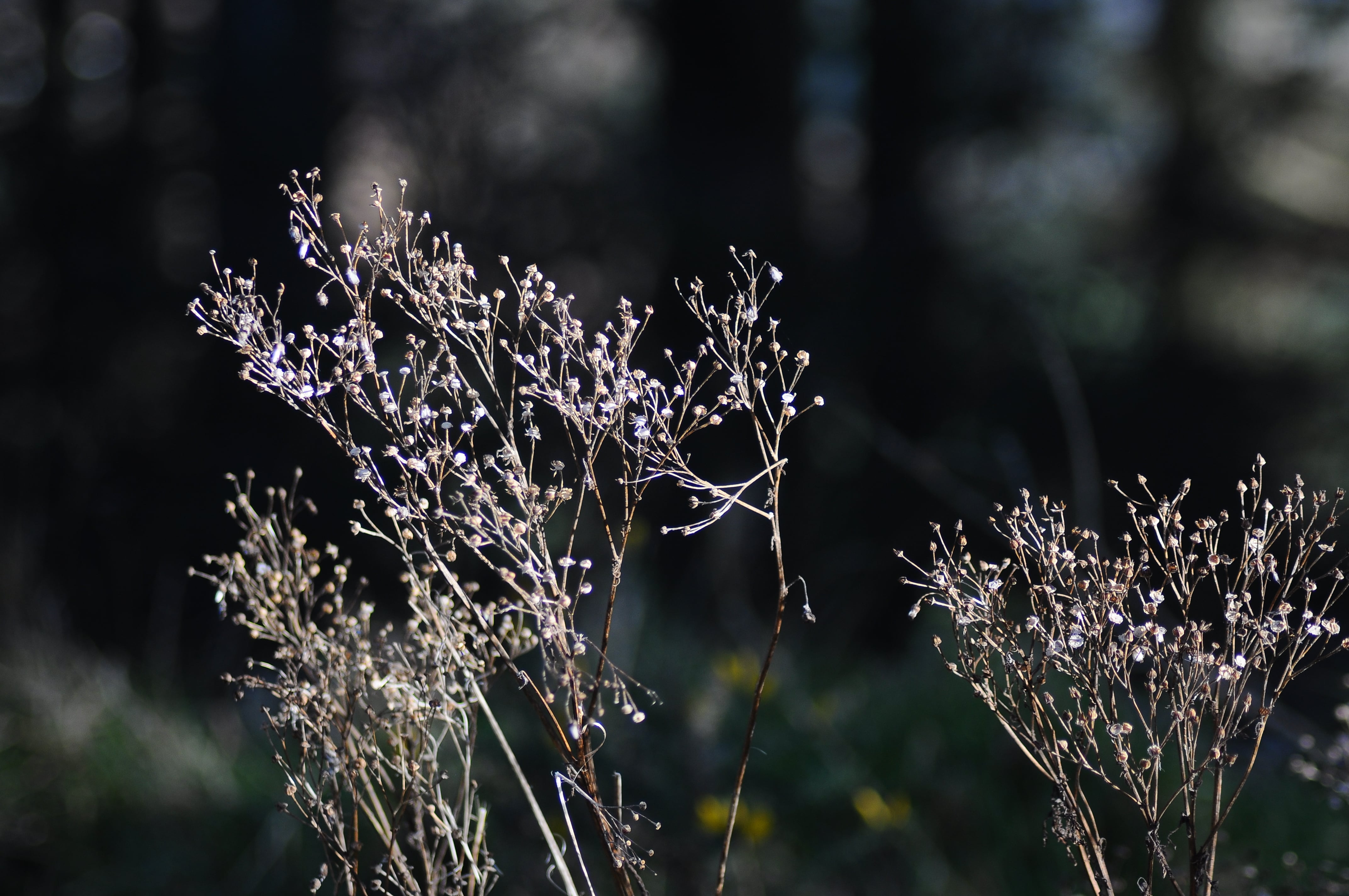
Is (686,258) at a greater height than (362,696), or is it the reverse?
(686,258)

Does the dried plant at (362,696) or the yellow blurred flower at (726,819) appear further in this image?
the yellow blurred flower at (726,819)

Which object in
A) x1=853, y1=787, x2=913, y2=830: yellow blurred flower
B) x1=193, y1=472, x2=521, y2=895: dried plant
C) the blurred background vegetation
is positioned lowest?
x1=193, y1=472, x2=521, y2=895: dried plant

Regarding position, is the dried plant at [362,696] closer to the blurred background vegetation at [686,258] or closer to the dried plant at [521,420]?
the dried plant at [521,420]

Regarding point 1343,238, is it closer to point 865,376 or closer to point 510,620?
point 865,376

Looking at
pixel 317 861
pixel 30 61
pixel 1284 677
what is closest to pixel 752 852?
pixel 317 861

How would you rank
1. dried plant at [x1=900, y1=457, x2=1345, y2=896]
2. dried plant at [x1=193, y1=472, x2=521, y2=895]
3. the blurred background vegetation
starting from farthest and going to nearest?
the blurred background vegetation → dried plant at [x1=193, y1=472, x2=521, y2=895] → dried plant at [x1=900, y1=457, x2=1345, y2=896]

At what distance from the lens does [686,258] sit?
4.22 metres

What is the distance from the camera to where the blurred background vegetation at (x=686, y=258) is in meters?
3.46

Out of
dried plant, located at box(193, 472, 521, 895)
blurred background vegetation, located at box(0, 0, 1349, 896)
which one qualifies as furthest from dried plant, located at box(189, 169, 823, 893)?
blurred background vegetation, located at box(0, 0, 1349, 896)

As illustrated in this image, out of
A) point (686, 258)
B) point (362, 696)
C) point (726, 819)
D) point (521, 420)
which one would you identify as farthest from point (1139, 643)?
point (686, 258)

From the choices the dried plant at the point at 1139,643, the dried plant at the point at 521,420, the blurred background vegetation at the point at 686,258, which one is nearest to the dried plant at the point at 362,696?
the dried plant at the point at 521,420

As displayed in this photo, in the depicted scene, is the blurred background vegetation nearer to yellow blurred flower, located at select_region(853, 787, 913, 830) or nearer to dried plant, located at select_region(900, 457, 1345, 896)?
yellow blurred flower, located at select_region(853, 787, 913, 830)

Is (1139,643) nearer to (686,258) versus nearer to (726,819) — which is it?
(726,819)

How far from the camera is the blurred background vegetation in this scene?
3463mm
